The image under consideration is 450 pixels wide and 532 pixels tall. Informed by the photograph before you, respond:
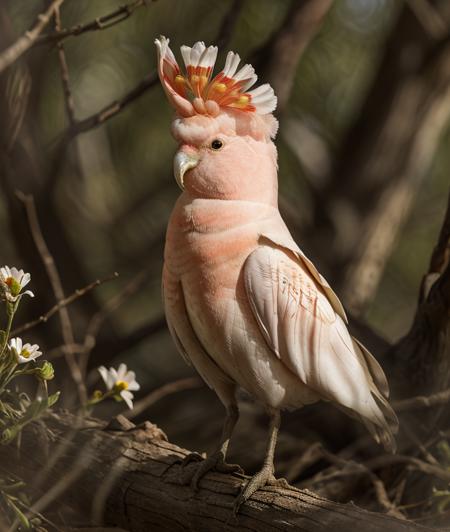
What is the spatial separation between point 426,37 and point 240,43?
68 centimetres

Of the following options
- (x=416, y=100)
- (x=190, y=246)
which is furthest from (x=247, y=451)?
(x=416, y=100)

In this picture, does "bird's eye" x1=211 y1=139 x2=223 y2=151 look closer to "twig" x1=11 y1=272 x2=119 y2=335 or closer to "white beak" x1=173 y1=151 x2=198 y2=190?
"white beak" x1=173 y1=151 x2=198 y2=190

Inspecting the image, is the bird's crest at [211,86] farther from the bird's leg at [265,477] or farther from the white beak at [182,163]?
the bird's leg at [265,477]

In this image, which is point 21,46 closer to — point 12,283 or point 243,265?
point 12,283

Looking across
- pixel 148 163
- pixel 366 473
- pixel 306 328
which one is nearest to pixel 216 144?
pixel 306 328

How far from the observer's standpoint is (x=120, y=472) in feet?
5.49

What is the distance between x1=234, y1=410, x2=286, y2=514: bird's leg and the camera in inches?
57.6

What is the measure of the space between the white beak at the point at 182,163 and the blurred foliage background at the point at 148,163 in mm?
1179

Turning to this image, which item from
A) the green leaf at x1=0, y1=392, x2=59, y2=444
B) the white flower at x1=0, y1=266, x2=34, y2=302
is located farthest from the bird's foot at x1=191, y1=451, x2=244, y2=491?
the white flower at x1=0, y1=266, x2=34, y2=302

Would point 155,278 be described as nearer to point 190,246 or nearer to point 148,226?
point 148,226

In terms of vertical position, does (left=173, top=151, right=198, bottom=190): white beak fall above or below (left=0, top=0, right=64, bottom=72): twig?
below

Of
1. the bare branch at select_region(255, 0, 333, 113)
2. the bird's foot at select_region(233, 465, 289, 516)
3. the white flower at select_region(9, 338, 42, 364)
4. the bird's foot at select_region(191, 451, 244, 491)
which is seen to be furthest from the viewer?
the bare branch at select_region(255, 0, 333, 113)

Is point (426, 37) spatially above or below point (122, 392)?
above

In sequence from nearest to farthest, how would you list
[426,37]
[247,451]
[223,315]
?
[223,315]
[247,451]
[426,37]
